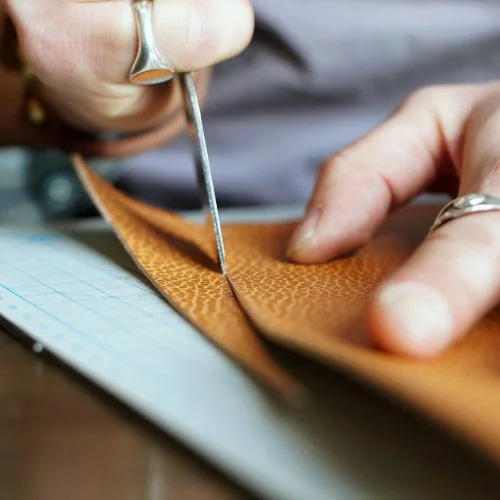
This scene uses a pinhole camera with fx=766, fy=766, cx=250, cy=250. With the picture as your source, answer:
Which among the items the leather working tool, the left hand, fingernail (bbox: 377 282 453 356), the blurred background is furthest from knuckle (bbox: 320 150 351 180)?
the blurred background

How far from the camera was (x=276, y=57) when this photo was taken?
2.69ft

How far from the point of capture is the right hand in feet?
1.62

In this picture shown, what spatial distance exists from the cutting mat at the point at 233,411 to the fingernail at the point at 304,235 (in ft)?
0.34

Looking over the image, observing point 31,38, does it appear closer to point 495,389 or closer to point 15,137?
point 15,137

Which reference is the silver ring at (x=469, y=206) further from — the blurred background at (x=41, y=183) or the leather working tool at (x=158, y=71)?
the blurred background at (x=41, y=183)

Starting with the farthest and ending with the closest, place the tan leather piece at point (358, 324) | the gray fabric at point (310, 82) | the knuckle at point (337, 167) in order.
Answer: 1. the gray fabric at point (310, 82)
2. the knuckle at point (337, 167)
3. the tan leather piece at point (358, 324)

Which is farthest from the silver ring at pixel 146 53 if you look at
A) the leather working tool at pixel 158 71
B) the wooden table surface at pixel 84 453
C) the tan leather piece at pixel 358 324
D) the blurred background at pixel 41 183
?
the blurred background at pixel 41 183

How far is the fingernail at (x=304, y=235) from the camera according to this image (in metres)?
0.50

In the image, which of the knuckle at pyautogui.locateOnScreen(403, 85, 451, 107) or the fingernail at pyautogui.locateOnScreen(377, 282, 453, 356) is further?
the knuckle at pyautogui.locateOnScreen(403, 85, 451, 107)

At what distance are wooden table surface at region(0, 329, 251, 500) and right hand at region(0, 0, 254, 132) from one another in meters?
0.24

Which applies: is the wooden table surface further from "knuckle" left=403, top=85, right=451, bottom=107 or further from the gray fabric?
the gray fabric

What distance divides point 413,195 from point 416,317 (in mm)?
264

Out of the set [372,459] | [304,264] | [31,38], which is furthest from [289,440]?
[31,38]

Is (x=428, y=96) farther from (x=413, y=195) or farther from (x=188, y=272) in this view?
(x=188, y=272)
